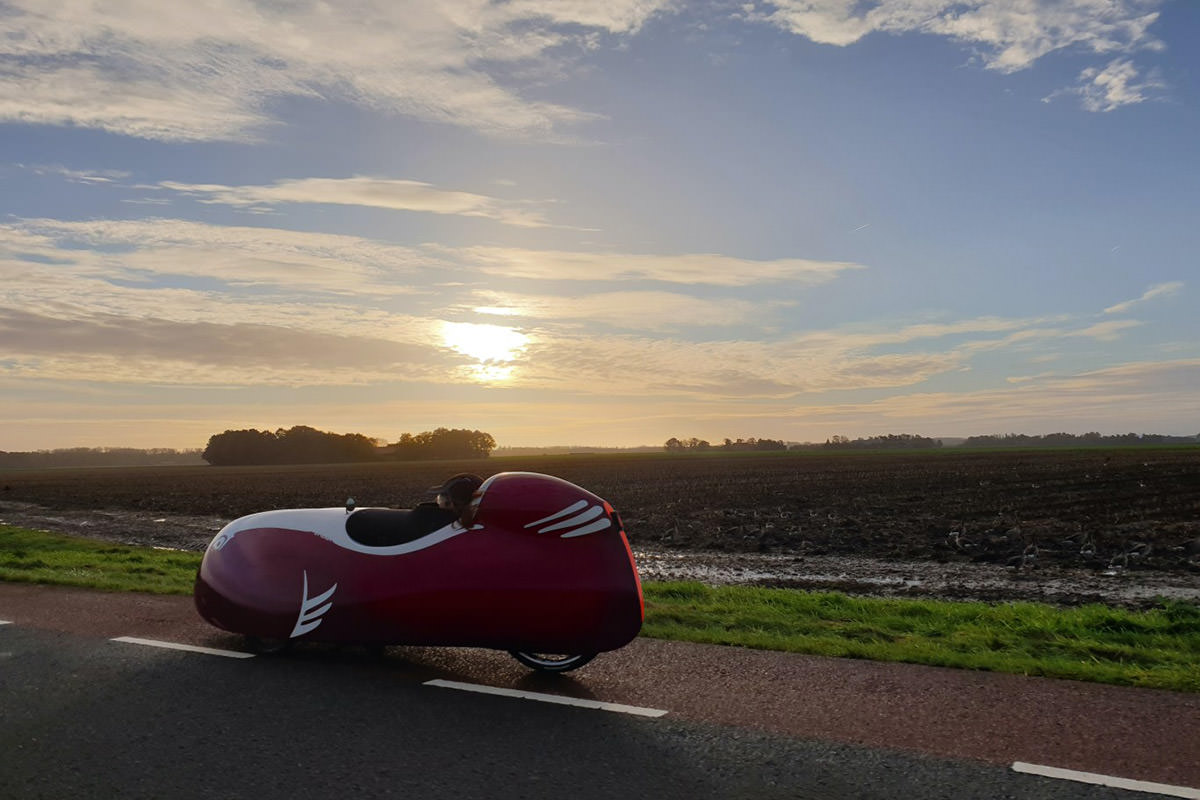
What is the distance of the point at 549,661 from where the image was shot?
7438 mm

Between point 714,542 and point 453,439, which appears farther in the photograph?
point 453,439

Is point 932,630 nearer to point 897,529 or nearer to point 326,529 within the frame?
point 326,529

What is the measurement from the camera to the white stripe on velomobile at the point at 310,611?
7.61 m

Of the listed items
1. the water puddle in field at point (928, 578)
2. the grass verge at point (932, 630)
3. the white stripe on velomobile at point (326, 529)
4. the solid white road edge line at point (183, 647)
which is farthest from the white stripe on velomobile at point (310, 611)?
the water puddle in field at point (928, 578)

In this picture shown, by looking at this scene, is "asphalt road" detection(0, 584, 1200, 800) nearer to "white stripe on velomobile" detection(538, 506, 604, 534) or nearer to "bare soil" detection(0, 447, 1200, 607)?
"white stripe on velomobile" detection(538, 506, 604, 534)

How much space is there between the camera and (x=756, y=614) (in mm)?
10289

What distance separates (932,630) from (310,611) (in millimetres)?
5824

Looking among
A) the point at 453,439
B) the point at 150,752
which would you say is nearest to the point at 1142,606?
the point at 150,752

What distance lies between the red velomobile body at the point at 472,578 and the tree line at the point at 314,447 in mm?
131384

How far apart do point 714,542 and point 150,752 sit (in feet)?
53.5

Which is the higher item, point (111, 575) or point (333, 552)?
point (333, 552)

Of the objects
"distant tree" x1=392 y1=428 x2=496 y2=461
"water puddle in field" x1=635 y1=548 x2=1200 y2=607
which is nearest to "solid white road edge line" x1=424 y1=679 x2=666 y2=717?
"water puddle in field" x1=635 y1=548 x2=1200 y2=607

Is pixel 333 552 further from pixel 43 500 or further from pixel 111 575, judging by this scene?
pixel 43 500

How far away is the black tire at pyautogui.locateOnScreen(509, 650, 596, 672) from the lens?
289 inches
